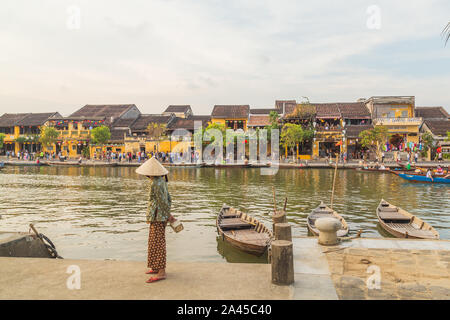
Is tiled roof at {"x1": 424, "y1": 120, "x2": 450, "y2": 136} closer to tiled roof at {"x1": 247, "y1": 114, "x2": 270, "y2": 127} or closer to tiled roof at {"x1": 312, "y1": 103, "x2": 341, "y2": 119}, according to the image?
tiled roof at {"x1": 312, "y1": 103, "x2": 341, "y2": 119}

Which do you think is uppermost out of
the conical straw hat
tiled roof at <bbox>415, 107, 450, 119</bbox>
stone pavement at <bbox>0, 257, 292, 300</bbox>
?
tiled roof at <bbox>415, 107, 450, 119</bbox>

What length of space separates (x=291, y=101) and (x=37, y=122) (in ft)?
132

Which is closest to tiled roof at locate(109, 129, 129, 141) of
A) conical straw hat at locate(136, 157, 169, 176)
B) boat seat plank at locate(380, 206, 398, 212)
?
boat seat plank at locate(380, 206, 398, 212)

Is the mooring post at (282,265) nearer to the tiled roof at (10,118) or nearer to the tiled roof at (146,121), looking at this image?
the tiled roof at (146,121)

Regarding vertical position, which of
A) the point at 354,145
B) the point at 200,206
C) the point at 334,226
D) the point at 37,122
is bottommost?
the point at 200,206

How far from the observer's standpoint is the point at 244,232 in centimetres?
1071

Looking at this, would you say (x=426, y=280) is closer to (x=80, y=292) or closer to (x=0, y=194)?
(x=80, y=292)

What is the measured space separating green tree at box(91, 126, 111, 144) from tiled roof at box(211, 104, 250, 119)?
49.4 feet

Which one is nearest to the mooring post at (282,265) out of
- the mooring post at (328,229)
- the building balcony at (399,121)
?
the mooring post at (328,229)

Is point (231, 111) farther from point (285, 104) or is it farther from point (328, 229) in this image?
point (328, 229)

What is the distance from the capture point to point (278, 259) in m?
5.12

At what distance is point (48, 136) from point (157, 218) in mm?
→ 51783

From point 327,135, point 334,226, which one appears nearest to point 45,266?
point 334,226

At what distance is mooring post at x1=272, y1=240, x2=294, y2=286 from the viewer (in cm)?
511
